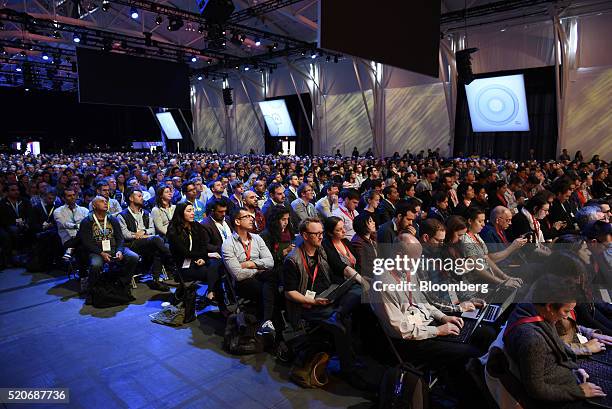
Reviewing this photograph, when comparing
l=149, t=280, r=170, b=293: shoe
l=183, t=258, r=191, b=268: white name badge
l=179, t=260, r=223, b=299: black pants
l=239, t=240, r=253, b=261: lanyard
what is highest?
l=239, t=240, r=253, b=261: lanyard

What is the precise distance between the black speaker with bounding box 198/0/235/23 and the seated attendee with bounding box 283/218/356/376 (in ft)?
17.2

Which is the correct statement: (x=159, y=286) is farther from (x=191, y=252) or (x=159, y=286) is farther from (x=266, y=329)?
(x=266, y=329)

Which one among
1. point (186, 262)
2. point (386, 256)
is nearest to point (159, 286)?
point (186, 262)

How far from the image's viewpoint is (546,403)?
6.03 feet

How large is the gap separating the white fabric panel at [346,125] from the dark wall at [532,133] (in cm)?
585

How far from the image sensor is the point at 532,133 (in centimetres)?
1664

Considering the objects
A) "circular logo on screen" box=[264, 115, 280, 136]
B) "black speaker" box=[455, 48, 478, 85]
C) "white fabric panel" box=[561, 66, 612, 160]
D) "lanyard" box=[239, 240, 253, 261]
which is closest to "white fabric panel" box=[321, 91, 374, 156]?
"circular logo on screen" box=[264, 115, 280, 136]

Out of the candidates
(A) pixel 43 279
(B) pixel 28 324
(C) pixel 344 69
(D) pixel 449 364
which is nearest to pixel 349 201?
(D) pixel 449 364

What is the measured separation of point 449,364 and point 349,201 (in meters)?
3.04

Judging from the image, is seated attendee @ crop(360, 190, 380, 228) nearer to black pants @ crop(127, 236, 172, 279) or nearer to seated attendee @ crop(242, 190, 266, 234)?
seated attendee @ crop(242, 190, 266, 234)

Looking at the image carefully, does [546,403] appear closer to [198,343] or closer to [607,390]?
[607,390]

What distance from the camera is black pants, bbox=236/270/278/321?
359cm

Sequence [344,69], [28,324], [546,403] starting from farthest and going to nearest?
[344,69] < [28,324] < [546,403]

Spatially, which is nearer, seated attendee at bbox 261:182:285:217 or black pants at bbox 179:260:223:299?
black pants at bbox 179:260:223:299
